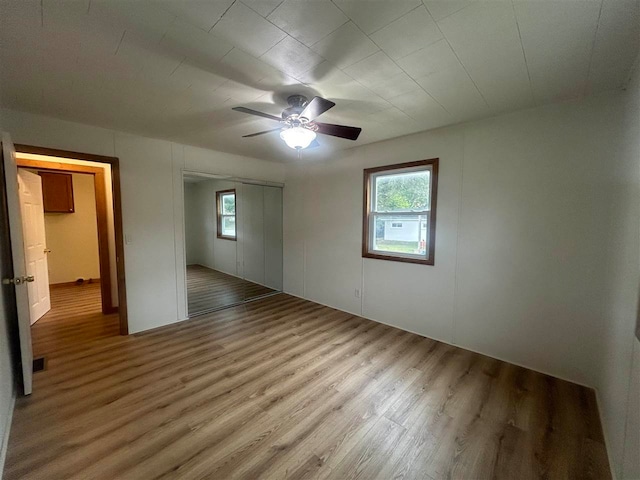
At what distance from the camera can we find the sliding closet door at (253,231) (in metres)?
4.73

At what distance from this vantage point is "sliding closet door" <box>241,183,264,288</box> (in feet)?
15.5

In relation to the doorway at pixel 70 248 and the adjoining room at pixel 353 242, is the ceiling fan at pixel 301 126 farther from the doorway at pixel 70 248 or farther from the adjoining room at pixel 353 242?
the doorway at pixel 70 248

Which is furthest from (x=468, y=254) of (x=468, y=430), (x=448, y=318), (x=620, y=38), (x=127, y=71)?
(x=127, y=71)

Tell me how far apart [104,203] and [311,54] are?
3.95 meters

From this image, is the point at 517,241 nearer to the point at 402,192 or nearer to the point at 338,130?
the point at 402,192

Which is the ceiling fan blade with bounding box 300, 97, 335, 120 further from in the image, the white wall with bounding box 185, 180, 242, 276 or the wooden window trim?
Result: the wooden window trim

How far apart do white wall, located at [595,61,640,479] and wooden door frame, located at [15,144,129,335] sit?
426 cm

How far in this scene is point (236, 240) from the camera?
4.92 metres

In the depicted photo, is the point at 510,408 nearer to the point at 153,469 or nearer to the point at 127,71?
the point at 153,469

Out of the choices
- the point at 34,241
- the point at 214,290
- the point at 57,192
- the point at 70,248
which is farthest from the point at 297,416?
the point at 57,192

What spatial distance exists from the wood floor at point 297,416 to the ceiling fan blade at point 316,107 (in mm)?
2230

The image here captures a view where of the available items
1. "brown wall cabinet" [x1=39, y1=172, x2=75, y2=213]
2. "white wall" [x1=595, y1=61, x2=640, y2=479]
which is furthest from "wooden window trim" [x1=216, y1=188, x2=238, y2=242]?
"white wall" [x1=595, y1=61, x2=640, y2=479]

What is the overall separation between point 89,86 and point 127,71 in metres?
0.49

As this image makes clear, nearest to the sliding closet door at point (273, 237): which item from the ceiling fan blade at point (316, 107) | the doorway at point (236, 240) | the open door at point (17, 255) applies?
the doorway at point (236, 240)
